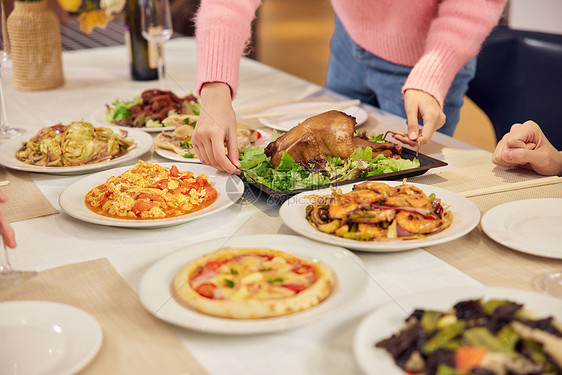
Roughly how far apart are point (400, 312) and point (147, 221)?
65cm

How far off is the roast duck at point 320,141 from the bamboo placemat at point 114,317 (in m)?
0.64

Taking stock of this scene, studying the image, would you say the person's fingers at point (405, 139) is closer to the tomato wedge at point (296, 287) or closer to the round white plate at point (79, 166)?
the round white plate at point (79, 166)

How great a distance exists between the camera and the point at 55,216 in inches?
58.4

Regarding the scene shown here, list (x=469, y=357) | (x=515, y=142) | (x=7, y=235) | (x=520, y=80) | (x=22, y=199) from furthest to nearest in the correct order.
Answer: (x=520, y=80), (x=515, y=142), (x=22, y=199), (x=7, y=235), (x=469, y=357)

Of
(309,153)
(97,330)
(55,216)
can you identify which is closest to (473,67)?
(309,153)

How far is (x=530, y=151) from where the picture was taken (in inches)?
65.7

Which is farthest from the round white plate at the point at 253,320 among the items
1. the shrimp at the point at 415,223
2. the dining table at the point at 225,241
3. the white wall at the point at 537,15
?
the white wall at the point at 537,15

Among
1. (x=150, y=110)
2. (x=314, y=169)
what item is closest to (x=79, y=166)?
(x=150, y=110)

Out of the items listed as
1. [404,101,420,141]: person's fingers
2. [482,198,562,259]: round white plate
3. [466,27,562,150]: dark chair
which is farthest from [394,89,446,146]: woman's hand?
[466,27,562,150]: dark chair

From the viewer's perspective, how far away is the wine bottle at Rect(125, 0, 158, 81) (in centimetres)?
267

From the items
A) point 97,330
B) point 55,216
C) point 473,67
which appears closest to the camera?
point 97,330

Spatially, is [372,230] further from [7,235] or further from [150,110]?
[150,110]

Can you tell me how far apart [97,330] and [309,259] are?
431 mm

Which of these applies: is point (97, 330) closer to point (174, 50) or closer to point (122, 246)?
point (122, 246)
